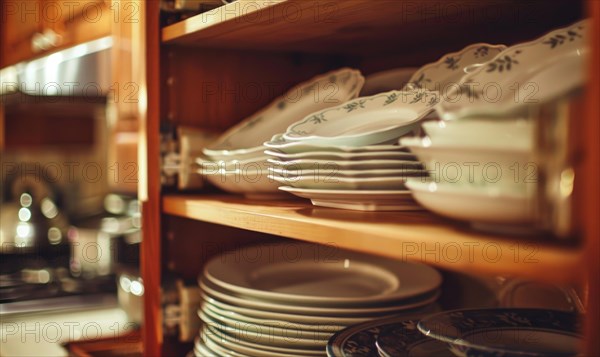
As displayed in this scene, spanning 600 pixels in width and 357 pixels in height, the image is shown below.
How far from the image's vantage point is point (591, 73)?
15.2 inches

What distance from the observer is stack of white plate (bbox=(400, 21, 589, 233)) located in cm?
42

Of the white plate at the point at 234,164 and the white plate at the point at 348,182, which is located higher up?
the white plate at the point at 234,164

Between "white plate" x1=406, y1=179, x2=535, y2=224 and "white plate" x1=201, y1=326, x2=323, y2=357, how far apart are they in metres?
0.38

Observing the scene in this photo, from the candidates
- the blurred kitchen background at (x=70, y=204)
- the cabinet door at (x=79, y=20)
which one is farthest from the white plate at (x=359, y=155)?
the cabinet door at (x=79, y=20)

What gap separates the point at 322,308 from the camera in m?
0.79

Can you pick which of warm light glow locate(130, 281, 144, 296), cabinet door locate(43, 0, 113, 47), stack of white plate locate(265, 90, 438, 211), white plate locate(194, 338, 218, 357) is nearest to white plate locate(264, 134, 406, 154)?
stack of white plate locate(265, 90, 438, 211)

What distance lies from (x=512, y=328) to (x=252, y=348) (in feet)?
1.10

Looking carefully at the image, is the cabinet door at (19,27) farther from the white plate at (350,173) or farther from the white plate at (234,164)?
the white plate at (350,173)

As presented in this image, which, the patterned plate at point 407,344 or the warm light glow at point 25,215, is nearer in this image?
the patterned plate at point 407,344

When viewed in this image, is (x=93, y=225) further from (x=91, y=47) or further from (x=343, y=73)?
(x=343, y=73)

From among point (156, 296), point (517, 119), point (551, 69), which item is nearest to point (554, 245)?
point (517, 119)

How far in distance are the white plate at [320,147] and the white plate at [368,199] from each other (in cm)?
4

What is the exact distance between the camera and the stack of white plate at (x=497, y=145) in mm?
421

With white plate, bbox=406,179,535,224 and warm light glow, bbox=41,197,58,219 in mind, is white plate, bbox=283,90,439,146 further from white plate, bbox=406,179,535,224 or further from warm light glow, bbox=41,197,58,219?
warm light glow, bbox=41,197,58,219
